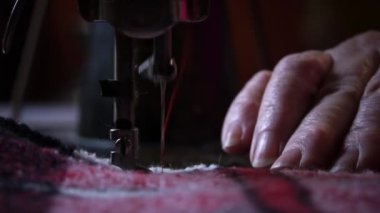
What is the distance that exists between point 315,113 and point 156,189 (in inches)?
11.1

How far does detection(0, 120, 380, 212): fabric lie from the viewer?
0.78ft

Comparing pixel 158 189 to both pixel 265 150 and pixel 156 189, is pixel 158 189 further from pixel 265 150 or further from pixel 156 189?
pixel 265 150

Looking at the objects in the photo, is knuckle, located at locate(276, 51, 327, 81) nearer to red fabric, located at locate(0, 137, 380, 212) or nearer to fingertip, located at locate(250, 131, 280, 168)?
fingertip, located at locate(250, 131, 280, 168)

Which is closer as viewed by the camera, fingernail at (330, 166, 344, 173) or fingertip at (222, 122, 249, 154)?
fingernail at (330, 166, 344, 173)

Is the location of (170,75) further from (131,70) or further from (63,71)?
(63,71)

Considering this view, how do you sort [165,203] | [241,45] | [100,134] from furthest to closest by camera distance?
[241,45] → [100,134] → [165,203]

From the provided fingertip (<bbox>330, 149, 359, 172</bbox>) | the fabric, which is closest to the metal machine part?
the fabric

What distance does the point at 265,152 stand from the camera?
50 cm

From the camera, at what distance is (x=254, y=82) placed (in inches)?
25.6

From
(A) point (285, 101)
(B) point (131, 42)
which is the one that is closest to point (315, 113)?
(A) point (285, 101)

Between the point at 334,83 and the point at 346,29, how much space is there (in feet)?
2.17

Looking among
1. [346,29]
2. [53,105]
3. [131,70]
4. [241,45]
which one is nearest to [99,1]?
[131,70]

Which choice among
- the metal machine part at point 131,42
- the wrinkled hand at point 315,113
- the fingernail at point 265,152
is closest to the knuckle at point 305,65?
the wrinkled hand at point 315,113

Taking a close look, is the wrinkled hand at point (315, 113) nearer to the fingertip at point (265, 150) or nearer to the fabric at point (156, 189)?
the fingertip at point (265, 150)
